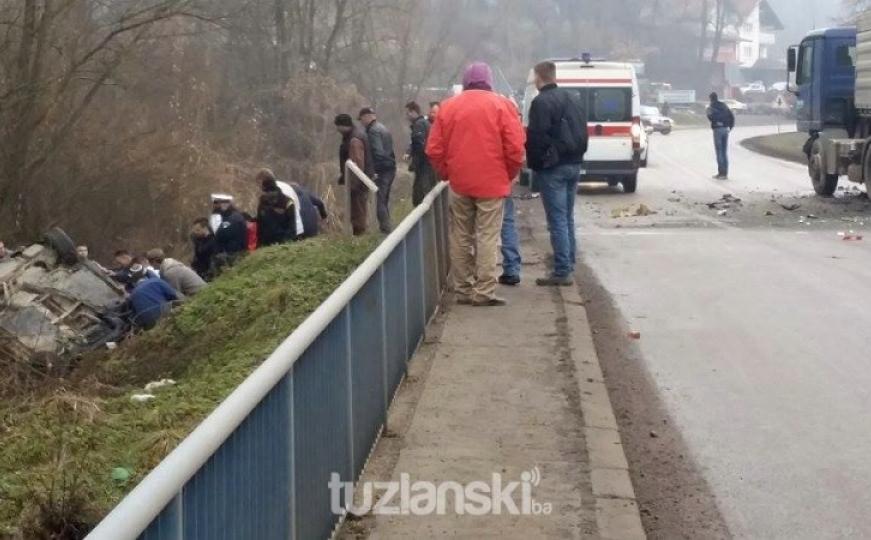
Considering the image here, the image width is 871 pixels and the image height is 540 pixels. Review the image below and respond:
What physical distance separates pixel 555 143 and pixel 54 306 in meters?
8.18

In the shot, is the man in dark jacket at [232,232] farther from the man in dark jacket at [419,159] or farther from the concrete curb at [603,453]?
the concrete curb at [603,453]

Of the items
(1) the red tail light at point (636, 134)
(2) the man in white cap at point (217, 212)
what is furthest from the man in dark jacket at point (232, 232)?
(1) the red tail light at point (636, 134)

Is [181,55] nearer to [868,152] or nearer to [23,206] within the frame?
[23,206]

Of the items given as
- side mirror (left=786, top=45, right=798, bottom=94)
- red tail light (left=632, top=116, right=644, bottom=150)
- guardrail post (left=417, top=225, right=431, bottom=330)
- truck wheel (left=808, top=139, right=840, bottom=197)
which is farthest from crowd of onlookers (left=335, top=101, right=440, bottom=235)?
side mirror (left=786, top=45, right=798, bottom=94)

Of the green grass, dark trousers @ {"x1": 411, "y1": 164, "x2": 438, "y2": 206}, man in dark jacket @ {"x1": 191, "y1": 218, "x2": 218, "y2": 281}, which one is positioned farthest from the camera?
man in dark jacket @ {"x1": 191, "y1": 218, "x2": 218, "y2": 281}

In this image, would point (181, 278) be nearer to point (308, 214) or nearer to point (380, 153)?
point (308, 214)

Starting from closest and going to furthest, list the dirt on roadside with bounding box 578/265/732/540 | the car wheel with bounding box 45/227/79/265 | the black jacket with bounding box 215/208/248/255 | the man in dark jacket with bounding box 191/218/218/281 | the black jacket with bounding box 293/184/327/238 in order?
the dirt on roadside with bounding box 578/265/732/540 → the black jacket with bounding box 293/184/327/238 → the black jacket with bounding box 215/208/248/255 → the man in dark jacket with bounding box 191/218/218/281 → the car wheel with bounding box 45/227/79/265

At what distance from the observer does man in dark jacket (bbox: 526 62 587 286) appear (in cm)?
1166

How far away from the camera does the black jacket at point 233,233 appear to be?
17.5 metres

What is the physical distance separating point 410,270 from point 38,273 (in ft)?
34.7

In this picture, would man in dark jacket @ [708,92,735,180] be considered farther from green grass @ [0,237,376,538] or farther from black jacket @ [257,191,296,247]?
green grass @ [0,237,376,538]

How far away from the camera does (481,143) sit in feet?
35.0

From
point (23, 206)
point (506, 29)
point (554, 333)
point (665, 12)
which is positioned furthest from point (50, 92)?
point (665, 12)

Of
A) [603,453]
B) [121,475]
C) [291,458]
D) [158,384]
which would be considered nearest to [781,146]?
[158,384]
